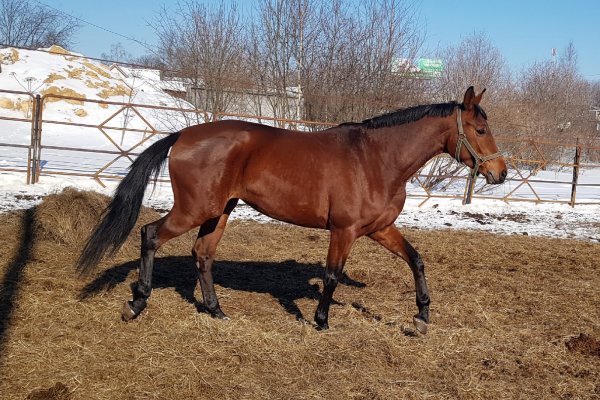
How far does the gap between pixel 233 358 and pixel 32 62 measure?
27.3 m

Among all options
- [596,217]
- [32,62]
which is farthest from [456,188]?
[32,62]

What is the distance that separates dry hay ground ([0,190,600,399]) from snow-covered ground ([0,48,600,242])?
9.24 feet

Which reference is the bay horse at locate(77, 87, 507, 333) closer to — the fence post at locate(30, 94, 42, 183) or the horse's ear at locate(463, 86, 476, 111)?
the horse's ear at locate(463, 86, 476, 111)

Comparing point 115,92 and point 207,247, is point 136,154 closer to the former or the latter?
point 207,247

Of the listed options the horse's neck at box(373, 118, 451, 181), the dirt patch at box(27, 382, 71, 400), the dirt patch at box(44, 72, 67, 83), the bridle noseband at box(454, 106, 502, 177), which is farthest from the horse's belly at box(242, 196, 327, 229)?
the dirt patch at box(44, 72, 67, 83)

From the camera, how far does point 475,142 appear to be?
4.37m

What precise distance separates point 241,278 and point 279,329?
5.61ft

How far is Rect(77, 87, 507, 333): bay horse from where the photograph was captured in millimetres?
4320

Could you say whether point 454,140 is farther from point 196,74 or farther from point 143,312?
point 196,74

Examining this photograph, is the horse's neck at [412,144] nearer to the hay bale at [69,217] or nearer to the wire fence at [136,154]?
the hay bale at [69,217]

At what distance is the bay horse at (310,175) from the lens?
4320 mm

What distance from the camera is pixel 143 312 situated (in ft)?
14.6

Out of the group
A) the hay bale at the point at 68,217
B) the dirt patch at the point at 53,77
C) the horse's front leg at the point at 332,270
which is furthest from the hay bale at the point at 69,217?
the dirt patch at the point at 53,77

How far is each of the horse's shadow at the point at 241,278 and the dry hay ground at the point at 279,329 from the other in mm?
22
